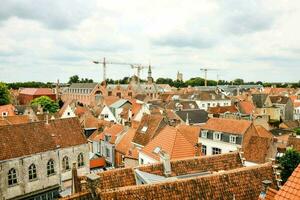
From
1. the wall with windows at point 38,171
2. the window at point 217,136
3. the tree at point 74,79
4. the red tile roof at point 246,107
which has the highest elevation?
the tree at point 74,79

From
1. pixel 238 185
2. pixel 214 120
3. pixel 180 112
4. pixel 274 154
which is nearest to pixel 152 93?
pixel 180 112

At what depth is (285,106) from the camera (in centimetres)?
8569

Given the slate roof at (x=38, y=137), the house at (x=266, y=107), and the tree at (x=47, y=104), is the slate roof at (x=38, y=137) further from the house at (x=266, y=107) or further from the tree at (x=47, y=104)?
the tree at (x=47, y=104)

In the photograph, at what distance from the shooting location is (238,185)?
17031 millimetres

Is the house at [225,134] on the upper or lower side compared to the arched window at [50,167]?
upper

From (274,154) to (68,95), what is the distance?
410ft

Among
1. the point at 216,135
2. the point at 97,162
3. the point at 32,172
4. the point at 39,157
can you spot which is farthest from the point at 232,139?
the point at 32,172

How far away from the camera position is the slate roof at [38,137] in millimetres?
31391

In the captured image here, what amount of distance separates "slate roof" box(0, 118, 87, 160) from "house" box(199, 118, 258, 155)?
58.2 feet

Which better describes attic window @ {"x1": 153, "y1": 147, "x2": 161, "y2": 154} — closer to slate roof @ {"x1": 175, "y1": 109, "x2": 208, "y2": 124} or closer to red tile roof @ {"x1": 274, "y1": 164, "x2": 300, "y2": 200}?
red tile roof @ {"x1": 274, "y1": 164, "x2": 300, "y2": 200}

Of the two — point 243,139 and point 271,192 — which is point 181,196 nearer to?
point 271,192

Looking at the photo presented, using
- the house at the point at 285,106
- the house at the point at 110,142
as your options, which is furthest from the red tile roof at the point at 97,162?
the house at the point at 285,106

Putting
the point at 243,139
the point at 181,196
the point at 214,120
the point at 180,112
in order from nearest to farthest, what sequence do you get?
the point at 181,196 → the point at 243,139 → the point at 214,120 → the point at 180,112

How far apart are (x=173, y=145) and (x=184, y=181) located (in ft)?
41.3
